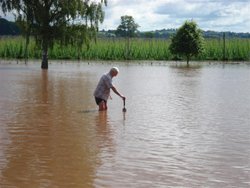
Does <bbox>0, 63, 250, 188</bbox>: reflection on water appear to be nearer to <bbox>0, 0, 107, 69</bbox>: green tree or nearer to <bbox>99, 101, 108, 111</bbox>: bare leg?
<bbox>99, 101, 108, 111</bbox>: bare leg

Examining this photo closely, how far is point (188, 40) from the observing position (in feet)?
170

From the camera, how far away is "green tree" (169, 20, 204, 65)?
51.8 m

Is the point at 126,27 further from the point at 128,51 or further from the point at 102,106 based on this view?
the point at 102,106

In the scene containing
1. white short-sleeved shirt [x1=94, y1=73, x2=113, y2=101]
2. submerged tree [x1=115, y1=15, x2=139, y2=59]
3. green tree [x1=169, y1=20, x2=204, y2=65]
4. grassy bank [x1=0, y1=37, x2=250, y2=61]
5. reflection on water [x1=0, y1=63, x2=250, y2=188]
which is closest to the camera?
reflection on water [x1=0, y1=63, x2=250, y2=188]

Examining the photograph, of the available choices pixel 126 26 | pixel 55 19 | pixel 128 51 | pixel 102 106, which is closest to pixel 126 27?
pixel 126 26

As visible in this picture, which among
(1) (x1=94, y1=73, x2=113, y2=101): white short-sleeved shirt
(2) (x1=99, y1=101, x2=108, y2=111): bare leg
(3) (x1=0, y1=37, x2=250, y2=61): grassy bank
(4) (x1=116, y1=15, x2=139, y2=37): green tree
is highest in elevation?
(4) (x1=116, y1=15, x2=139, y2=37): green tree

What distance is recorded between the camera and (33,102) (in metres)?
17.2

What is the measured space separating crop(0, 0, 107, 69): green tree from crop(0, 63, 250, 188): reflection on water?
23.4m

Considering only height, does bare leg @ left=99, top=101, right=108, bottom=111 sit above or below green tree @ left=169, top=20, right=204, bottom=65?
below

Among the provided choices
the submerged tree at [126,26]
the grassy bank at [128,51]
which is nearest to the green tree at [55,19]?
the grassy bank at [128,51]

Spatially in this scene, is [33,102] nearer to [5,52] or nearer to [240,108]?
[240,108]

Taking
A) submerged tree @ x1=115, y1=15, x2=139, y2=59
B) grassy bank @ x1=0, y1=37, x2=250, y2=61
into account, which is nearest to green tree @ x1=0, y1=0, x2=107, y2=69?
grassy bank @ x1=0, y1=37, x2=250, y2=61

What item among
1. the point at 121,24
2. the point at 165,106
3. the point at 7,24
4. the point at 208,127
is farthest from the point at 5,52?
the point at 121,24

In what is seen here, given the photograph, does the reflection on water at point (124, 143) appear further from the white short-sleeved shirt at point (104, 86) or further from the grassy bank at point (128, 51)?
the grassy bank at point (128, 51)
